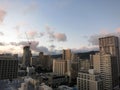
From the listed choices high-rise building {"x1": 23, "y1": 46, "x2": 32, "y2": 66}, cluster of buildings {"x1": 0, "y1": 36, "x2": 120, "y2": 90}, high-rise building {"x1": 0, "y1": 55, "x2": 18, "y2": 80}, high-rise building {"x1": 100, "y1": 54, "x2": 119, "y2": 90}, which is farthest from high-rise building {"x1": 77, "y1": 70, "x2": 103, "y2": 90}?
high-rise building {"x1": 23, "y1": 46, "x2": 32, "y2": 66}

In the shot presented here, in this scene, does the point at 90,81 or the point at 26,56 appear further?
the point at 26,56

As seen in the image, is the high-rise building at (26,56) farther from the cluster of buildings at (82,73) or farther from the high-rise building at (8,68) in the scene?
the high-rise building at (8,68)

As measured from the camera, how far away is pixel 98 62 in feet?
83.4

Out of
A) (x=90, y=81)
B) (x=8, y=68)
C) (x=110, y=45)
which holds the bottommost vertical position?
(x=90, y=81)

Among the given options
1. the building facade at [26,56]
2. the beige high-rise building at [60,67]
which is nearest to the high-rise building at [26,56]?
the building facade at [26,56]

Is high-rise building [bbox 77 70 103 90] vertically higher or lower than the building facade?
lower

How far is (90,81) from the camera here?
19.7m

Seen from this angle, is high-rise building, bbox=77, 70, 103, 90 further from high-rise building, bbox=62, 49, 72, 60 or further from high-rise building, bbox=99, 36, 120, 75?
high-rise building, bbox=62, 49, 72, 60

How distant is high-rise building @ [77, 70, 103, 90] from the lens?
18.9m

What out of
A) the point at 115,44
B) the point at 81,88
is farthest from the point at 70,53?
the point at 81,88

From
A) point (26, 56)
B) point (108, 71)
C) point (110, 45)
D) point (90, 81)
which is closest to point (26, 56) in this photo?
point (26, 56)

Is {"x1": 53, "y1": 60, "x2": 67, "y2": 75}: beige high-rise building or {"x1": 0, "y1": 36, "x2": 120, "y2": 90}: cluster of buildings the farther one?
{"x1": 53, "y1": 60, "x2": 67, "y2": 75}: beige high-rise building

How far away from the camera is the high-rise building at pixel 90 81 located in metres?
18.9

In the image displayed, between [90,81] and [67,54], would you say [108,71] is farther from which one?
[67,54]
